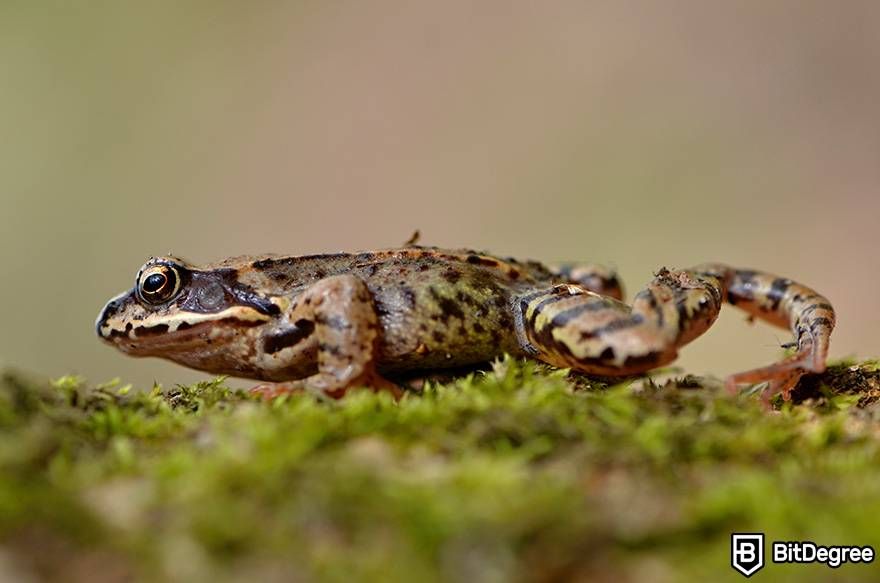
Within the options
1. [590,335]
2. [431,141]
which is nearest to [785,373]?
[590,335]

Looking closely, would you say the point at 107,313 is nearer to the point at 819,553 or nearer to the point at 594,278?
the point at 594,278

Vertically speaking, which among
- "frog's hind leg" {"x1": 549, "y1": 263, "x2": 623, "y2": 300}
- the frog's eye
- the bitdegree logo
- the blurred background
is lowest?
the bitdegree logo

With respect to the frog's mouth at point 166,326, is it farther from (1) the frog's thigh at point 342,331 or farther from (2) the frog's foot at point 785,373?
(2) the frog's foot at point 785,373

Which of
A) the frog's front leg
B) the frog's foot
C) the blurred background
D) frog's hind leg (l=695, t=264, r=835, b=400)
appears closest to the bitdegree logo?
frog's hind leg (l=695, t=264, r=835, b=400)

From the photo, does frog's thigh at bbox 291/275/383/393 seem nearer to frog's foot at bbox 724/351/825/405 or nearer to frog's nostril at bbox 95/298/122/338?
frog's nostril at bbox 95/298/122/338

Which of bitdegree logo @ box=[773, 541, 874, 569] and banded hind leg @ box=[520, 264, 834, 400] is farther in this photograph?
banded hind leg @ box=[520, 264, 834, 400]

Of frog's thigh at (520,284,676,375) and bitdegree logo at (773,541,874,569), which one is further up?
frog's thigh at (520,284,676,375)

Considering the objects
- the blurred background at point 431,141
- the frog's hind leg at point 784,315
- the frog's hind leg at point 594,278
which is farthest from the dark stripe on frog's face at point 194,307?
the blurred background at point 431,141
